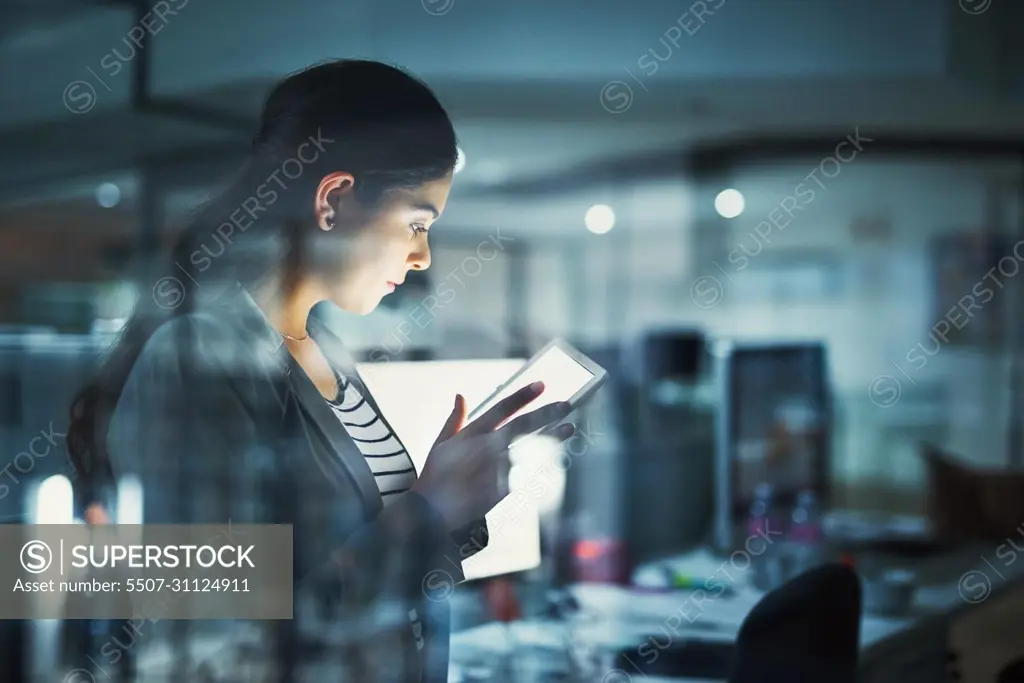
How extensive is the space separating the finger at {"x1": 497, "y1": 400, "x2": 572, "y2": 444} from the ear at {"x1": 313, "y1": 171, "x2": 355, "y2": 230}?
17.8 inches

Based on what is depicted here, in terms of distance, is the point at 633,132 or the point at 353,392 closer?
the point at 353,392

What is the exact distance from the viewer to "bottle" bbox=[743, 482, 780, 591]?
1.67 metres

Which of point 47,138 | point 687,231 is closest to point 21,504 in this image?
point 47,138

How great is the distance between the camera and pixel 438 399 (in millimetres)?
1510

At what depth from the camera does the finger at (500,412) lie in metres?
1.50

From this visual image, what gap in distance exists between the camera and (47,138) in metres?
1.54

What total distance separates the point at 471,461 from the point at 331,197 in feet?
1.64

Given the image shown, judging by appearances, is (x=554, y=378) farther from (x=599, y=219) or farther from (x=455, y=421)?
(x=599, y=219)

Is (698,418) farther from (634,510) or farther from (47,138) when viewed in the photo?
(47,138)

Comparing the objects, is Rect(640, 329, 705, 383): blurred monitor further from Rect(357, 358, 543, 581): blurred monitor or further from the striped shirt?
the striped shirt

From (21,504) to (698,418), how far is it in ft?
4.57

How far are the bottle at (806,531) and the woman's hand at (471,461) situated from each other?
69cm

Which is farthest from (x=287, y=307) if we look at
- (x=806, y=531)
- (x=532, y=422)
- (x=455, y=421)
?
(x=806, y=531)

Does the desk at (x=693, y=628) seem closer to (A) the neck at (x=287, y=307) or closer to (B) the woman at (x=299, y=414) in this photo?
(B) the woman at (x=299, y=414)
